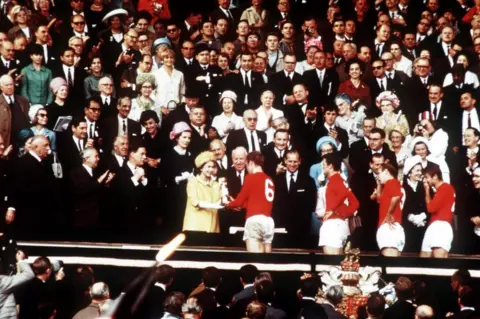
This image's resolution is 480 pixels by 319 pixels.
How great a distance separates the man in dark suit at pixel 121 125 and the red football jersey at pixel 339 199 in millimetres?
2917

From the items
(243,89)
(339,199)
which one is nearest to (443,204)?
(339,199)

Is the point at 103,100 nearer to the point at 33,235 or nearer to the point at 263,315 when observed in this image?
the point at 33,235

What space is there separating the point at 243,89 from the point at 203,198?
2549mm

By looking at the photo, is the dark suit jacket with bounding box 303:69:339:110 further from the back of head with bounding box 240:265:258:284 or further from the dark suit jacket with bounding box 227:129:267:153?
the back of head with bounding box 240:265:258:284

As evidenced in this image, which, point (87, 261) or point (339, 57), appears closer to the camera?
point (87, 261)

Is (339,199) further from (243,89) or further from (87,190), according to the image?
(87,190)

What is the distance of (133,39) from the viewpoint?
19.2 m

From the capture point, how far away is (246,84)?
18828 mm

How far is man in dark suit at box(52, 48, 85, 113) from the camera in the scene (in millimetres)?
18406

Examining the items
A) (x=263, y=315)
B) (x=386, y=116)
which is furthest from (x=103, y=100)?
(x=263, y=315)

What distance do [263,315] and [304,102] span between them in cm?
762

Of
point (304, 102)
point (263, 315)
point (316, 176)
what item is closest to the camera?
point (263, 315)

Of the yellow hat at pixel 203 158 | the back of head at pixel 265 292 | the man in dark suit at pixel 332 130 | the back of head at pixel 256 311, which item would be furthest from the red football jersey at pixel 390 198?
the back of head at pixel 256 311

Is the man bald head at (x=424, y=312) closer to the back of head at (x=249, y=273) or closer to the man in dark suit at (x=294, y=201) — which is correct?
the back of head at (x=249, y=273)
